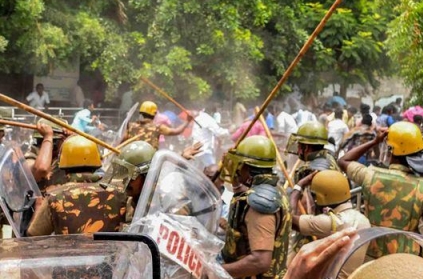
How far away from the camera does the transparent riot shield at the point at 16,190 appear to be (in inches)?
178

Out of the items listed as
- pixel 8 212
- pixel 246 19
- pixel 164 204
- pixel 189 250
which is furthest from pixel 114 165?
pixel 246 19

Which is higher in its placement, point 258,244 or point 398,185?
point 398,185

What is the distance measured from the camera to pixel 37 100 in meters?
16.5

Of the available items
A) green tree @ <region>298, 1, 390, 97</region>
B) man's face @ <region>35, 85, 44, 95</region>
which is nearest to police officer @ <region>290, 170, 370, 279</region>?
man's face @ <region>35, 85, 44, 95</region>

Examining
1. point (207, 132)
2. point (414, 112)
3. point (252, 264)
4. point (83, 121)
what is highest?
point (252, 264)

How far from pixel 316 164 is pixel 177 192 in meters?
2.45

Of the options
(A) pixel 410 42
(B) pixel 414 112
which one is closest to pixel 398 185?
(A) pixel 410 42

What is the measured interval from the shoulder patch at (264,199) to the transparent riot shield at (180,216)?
249 mm

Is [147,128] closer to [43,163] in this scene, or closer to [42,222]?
[43,163]

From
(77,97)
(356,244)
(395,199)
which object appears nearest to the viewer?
(356,244)

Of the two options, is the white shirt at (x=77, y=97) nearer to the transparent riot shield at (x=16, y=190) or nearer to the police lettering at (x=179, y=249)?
the transparent riot shield at (x=16, y=190)

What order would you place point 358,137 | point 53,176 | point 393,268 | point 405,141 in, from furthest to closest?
1. point 358,137
2. point 53,176
3. point 405,141
4. point 393,268

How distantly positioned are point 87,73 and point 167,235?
15193 millimetres

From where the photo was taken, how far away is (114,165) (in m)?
4.73
